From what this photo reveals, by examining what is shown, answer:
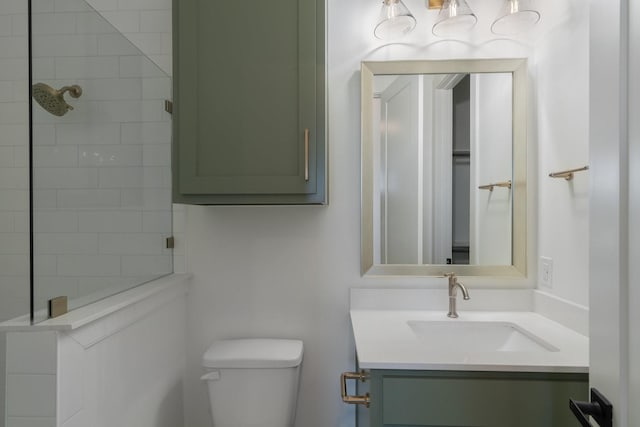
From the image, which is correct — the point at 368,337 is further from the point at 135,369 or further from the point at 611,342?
the point at 135,369

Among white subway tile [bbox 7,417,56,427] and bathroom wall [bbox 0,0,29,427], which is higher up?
bathroom wall [bbox 0,0,29,427]

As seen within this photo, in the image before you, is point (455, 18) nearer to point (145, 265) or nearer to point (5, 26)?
point (145, 265)

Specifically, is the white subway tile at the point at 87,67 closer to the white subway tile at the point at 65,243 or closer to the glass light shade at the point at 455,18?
the white subway tile at the point at 65,243

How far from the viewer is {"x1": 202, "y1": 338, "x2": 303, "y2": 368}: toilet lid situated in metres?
1.29

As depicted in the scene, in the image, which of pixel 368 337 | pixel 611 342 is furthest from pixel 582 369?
pixel 368 337

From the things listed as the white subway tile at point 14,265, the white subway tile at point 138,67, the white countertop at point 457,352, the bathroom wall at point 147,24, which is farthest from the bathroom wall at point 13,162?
the white countertop at point 457,352

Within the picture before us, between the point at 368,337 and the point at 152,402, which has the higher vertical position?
the point at 368,337

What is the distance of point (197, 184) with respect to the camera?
1267mm

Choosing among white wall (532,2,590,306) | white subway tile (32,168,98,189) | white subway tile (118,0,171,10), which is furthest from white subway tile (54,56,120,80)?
white wall (532,2,590,306)

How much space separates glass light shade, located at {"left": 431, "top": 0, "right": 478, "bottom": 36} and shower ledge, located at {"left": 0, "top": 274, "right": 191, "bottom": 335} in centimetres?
155

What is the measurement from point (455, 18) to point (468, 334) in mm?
1288

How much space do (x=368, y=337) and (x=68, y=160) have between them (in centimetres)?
109

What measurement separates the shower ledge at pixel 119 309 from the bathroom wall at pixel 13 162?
0.62 m

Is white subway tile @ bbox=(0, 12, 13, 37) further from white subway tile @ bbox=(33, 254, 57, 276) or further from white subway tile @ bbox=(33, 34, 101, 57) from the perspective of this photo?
white subway tile @ bbox=(33, 254, 57, 276)
